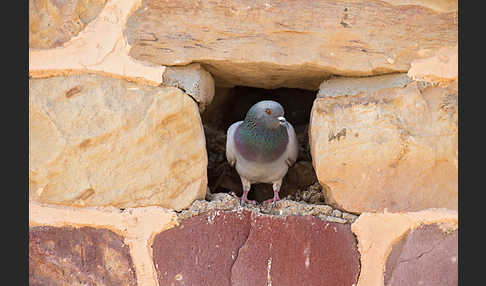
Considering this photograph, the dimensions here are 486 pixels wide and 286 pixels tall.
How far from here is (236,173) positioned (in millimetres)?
2588

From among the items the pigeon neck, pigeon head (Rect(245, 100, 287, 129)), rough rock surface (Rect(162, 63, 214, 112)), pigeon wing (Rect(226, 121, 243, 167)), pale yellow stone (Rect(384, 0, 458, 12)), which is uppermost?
pale yellow stone (Rect(384, 0, 458, 12))

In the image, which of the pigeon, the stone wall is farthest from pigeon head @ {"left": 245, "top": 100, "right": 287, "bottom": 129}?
the stone wall

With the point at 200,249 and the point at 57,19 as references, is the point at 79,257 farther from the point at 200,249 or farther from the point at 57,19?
the point at 57,19

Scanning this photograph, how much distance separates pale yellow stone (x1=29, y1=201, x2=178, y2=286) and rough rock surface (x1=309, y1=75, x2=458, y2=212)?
590 mm

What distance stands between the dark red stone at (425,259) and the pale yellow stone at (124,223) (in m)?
0.73

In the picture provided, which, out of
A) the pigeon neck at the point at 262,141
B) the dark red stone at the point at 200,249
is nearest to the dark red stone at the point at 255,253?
the dark red stone at the point at 200,249

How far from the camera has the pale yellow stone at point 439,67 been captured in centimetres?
191

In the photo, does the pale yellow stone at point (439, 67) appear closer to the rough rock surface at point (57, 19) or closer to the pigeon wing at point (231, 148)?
the pigeon wing at point (231, 148)

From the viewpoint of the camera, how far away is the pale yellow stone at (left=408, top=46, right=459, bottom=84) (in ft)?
6.28

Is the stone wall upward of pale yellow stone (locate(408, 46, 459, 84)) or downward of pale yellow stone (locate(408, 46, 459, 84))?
downward

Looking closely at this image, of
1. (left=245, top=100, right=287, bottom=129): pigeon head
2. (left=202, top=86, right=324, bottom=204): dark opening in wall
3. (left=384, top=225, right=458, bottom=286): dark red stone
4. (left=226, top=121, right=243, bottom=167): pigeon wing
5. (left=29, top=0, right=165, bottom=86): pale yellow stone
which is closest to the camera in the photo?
(left=384, top=225, right=458, bottom=286): dark red stone

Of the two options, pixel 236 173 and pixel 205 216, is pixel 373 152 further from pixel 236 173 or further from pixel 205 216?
pixel 236 173

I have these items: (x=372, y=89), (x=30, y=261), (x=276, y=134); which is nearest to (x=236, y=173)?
(x=276, y=134)

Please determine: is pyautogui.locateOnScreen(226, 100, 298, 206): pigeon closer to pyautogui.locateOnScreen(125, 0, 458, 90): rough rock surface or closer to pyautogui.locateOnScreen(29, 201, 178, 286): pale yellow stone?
pyautogui.locateOnScreen(125, 0, 458, 90): rough rock surface
